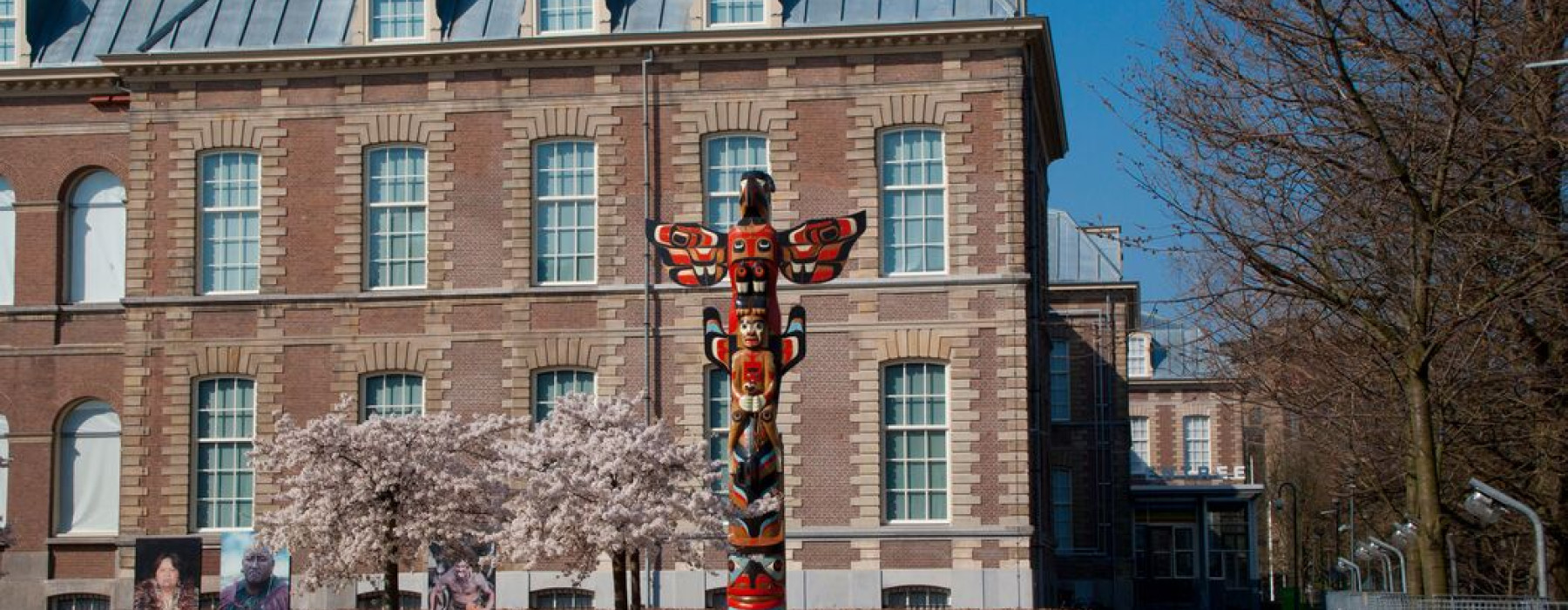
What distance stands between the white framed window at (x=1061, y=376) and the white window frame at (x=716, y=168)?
2269 centimetres

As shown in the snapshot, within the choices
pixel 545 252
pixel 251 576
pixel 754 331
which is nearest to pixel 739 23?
pixel 545 252

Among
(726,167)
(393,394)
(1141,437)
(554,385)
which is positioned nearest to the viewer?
(726,167)

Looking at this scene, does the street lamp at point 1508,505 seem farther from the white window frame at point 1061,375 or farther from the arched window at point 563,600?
the white window frame at point 1061,375

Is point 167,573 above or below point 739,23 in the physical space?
below

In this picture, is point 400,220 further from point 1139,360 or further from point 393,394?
point 1139,360

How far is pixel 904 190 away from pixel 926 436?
4588 mm

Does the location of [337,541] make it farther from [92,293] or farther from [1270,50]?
[1270,50]

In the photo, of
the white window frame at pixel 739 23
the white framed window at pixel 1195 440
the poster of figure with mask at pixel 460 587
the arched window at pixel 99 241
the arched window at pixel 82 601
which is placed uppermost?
the white window frame at pixel 739 23

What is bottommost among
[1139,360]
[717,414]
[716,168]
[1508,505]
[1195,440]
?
[1508,505]

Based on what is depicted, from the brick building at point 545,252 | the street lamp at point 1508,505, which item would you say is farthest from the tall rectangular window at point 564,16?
the street lamp at point 1508,505

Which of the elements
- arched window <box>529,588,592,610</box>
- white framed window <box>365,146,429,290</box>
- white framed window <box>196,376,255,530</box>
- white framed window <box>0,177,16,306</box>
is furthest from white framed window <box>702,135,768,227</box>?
white framed window <box>0,177,16,306</box>

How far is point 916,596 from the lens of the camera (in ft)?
124

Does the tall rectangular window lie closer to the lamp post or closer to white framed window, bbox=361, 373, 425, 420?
white framed window, bbox=361, 373, 425, 420

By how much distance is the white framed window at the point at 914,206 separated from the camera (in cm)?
3859
